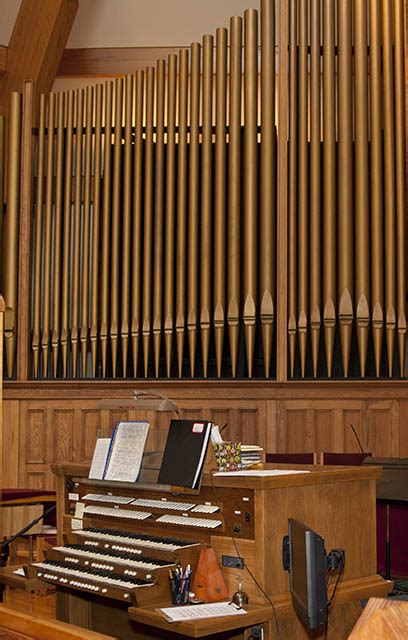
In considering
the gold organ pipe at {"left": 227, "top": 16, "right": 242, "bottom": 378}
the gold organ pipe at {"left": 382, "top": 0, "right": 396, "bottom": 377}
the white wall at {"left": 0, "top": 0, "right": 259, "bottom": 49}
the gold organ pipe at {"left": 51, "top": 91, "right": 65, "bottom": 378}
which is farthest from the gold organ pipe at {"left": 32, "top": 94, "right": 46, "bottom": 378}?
the gold organ pipe at {"left": 382, "top": 0, "right": 396, "bottom": 377}

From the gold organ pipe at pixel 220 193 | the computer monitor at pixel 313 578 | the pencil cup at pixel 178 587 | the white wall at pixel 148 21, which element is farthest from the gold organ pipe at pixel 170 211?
the computer monitor at pixel 313 578

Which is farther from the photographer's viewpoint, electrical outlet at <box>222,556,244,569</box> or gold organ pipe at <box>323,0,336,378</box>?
gold organ pipe at <box>323,0,336,378</box>

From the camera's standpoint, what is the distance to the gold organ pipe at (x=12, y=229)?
7.83 m

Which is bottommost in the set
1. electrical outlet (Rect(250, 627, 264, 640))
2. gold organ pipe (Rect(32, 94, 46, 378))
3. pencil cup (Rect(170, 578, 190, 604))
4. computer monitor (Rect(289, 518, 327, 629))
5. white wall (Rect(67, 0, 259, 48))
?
electrical outlet (Rect(250, 627, 264, 640))

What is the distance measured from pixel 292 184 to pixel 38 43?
3033 millimetres

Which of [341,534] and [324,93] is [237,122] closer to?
[324,93]

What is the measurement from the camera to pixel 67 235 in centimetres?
789

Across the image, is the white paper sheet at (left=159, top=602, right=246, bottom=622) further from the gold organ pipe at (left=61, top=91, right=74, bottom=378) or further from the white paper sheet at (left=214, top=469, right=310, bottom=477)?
the gold organ pipe at (left=61, top=91, right=74, bottom=378)

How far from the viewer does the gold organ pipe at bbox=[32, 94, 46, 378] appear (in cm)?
786

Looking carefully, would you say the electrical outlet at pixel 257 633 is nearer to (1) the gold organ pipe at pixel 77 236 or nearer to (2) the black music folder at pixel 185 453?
(2) the black music folder at pixel 185 453

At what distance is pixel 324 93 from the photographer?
742 centimetres

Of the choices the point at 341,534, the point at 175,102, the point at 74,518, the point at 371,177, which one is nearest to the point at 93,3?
the point at 175,102

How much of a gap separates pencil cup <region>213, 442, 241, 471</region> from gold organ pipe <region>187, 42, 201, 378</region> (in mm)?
3002

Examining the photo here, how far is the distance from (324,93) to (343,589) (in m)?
4.46
